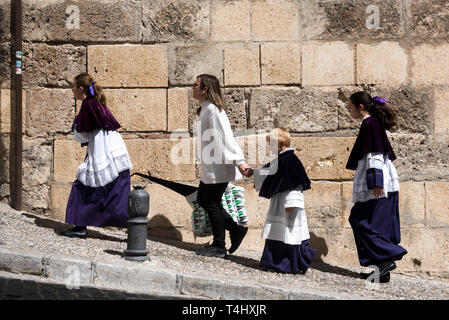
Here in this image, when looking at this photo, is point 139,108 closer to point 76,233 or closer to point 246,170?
point 76,233

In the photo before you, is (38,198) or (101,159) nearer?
(101,159)

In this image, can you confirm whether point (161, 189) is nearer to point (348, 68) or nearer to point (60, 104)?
point (60, 104)

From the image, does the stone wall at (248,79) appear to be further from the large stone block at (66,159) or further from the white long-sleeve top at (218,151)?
the white long-sleeve top at (218,151)

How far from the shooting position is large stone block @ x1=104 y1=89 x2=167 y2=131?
6.96m

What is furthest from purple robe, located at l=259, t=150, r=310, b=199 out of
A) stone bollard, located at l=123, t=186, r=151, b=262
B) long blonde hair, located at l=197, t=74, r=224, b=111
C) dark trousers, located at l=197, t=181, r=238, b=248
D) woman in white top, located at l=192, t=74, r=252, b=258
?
stone bollard, located at l=123, t=186, r=151, b=262

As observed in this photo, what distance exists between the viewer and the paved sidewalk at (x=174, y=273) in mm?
4820

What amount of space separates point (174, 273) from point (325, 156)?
2.67 metres

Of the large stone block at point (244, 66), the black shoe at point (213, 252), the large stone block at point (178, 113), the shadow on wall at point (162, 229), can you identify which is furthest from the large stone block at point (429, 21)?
the shadow on wall at point (162, 229)

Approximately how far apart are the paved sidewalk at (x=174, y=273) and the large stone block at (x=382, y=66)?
2.22 m

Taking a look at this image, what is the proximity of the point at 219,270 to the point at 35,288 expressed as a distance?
5.15 feet

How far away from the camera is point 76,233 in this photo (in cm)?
611

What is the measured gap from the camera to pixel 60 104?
7031 mm

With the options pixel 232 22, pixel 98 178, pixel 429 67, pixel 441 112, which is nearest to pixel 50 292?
pixel 98 178

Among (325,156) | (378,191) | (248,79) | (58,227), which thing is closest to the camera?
(378,191)
